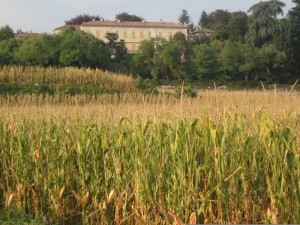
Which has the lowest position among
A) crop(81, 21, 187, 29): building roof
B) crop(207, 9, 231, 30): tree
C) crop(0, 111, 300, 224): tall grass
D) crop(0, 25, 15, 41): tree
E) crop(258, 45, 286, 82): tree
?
crop(0, 111, 300, 224): tall grass

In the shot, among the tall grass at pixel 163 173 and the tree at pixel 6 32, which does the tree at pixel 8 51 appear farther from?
the tall grass at pixel 163 173

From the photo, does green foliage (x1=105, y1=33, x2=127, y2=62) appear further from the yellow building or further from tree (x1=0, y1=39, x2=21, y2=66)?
the yellow building

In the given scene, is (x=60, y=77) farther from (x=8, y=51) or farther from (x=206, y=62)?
(x=206, y=62)

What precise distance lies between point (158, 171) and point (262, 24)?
5037 cm

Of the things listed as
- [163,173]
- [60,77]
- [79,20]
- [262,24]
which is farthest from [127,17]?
[163,173]

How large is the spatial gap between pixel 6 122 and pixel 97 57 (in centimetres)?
3331

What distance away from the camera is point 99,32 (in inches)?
2744

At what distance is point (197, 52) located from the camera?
46375mm

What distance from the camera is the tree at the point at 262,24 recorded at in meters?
52.6

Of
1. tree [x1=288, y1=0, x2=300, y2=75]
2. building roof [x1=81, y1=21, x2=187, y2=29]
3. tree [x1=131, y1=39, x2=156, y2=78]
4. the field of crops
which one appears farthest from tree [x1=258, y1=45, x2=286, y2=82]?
the field of crops

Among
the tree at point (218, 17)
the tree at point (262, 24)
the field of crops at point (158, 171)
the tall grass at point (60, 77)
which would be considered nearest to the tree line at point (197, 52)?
the tree at point (262, 24)

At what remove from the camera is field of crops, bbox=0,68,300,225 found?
16.4 feet

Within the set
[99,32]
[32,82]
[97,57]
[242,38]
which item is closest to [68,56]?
[97,57]

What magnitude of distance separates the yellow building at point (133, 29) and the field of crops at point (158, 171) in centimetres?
6421
